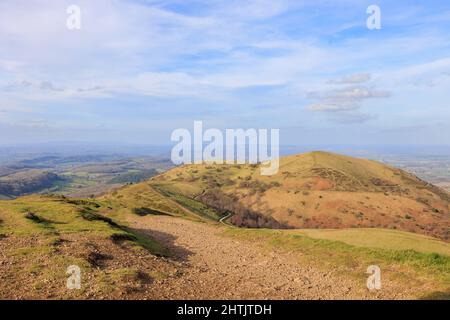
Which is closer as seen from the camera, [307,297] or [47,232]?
[307,297]

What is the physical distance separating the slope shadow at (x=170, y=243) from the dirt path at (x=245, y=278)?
0.03 m

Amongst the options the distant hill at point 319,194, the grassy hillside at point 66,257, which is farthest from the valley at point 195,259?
the distant hill at point 319,194

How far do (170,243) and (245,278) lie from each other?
14.6 m

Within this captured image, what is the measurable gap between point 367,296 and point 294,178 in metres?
134

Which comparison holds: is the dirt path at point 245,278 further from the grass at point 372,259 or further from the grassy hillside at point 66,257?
the grassy hillside at point 66,257

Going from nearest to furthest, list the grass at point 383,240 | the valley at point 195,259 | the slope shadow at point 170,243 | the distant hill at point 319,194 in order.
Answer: the valley at point 195,259
the grass at point 383,240
the slope shadow at point 170,243
the distant hill at point 319,194

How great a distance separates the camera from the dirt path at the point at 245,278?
2122 cm

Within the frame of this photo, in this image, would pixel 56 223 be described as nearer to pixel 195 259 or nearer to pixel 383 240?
pixel 195 259

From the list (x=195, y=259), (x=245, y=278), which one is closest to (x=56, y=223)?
(x=195, y=259)

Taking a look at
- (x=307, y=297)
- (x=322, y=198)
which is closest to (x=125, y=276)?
(x=307, y=297)

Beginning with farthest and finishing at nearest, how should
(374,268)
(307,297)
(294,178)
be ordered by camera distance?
(294,178)
(374,268)
(307,297)

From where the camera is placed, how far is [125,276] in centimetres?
2150

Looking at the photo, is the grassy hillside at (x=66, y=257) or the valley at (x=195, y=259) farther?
the valley at (x=195, y=259)
